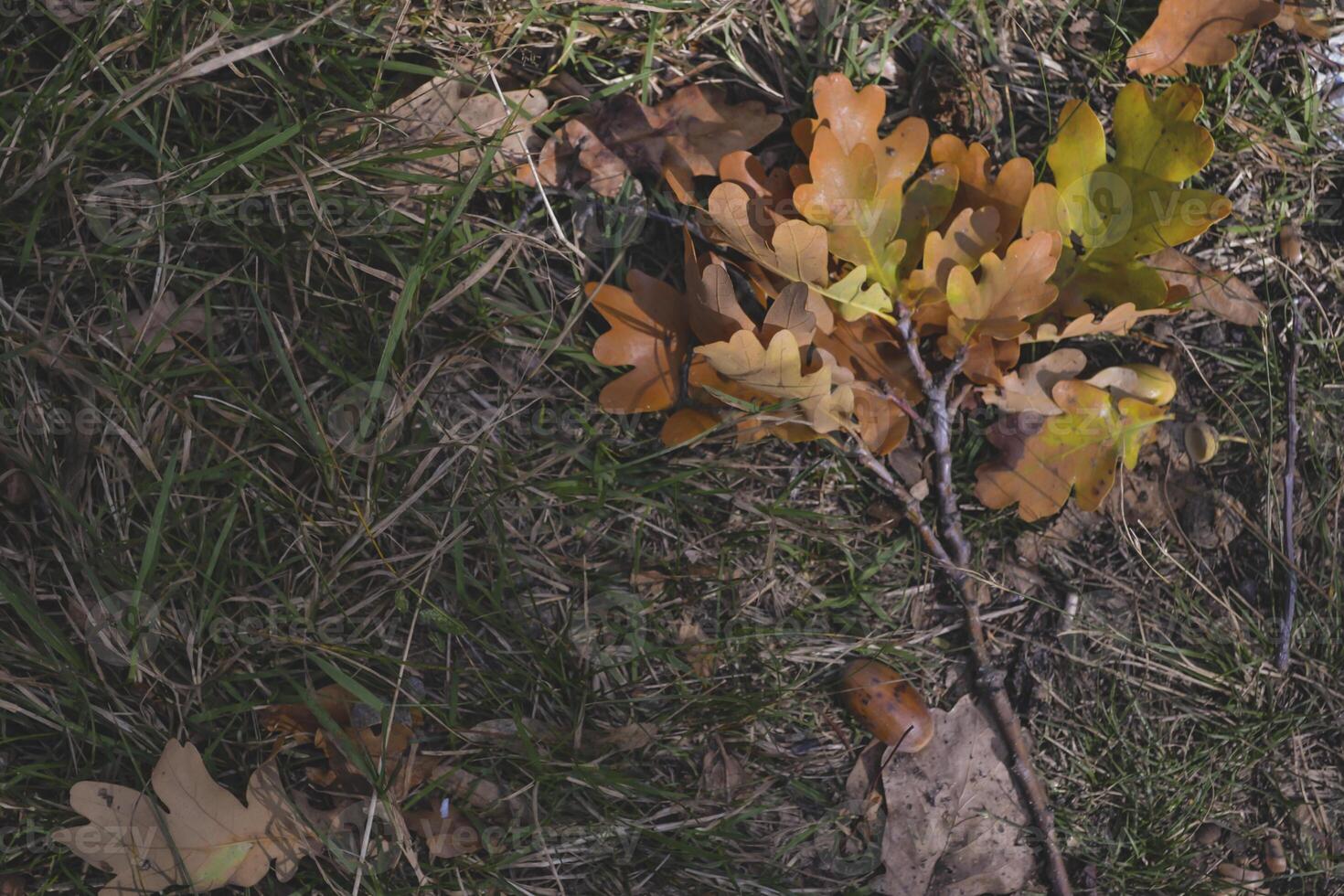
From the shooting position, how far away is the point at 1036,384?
7.67 ft

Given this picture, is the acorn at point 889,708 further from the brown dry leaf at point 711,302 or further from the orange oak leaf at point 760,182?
the orange oak leaf at point 760,182

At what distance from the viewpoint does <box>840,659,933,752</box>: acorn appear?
7.45 ft

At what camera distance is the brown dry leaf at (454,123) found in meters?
2.25

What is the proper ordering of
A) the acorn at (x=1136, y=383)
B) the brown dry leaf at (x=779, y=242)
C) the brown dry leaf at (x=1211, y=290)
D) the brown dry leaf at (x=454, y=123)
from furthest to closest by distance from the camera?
the brown dry leaf at (x=1211, y=290)
the acorn at (x=1136, y=383)
the brown dry leaf at (x=454, y=123)
the brown dry leaf at (x=779, y=242)

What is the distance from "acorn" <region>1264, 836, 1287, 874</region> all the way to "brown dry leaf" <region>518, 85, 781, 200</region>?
2.03 metres

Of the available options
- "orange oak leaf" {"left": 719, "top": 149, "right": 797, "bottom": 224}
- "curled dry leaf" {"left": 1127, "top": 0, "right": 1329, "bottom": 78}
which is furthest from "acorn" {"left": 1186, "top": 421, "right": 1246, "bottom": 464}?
"orange oak leaf" {"left": 719, "top": 149, "right": 797, "bottom": 224}

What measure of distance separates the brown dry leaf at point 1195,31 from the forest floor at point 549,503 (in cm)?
10

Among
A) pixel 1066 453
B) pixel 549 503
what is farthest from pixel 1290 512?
pixel 549 503

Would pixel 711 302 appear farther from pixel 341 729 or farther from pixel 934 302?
pixel 341 729

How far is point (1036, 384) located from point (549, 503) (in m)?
1.14

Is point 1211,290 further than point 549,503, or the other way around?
point 1211,290

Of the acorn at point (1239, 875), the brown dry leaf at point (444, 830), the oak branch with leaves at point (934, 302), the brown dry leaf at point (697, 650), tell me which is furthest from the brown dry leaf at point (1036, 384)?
the brown dry leaf at point (444, 830)

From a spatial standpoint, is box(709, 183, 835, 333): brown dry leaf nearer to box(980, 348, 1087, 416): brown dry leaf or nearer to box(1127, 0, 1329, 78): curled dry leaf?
box(980, 348, 1087, 416): brown dry leaf

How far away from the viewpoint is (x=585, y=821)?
220cm
